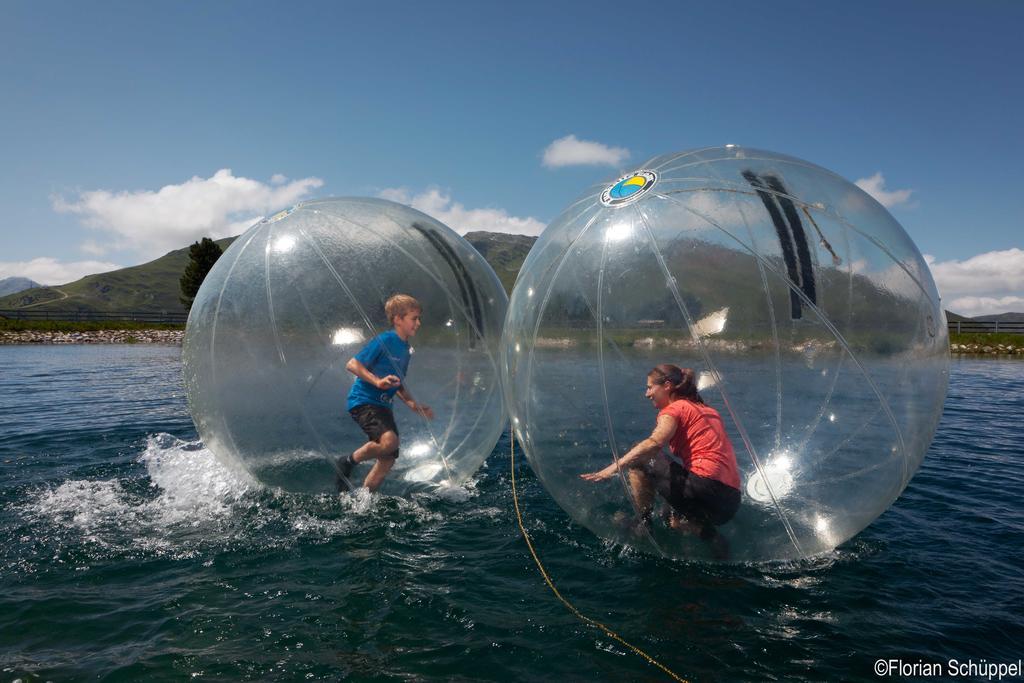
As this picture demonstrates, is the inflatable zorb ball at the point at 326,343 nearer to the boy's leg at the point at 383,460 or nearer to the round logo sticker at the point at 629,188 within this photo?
the boy's leg at the point at 383,460

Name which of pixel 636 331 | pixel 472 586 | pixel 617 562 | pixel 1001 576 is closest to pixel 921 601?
pixel 1001 576

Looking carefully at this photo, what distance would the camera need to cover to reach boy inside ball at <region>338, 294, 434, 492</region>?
19.3 ft

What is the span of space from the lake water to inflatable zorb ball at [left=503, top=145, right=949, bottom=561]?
0.56m

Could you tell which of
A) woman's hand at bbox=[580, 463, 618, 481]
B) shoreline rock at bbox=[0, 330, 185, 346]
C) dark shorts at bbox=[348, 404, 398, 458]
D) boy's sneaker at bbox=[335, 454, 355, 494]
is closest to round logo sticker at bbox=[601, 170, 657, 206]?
woman's hand at bbox=[580, 463, 618, 481]

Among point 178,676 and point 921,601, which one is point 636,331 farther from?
point 178,676

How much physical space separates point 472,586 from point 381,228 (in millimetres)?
3709

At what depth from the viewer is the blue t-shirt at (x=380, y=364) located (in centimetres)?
588

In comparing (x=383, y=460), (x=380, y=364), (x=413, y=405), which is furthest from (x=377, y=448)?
(x=380, y=364)

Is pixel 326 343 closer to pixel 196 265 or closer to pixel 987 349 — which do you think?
pixel 987 349

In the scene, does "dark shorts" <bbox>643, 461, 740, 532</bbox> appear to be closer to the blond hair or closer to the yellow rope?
the yellow rope

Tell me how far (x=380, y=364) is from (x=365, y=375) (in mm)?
182

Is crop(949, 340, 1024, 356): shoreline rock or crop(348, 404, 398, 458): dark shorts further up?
crop(949, 340, 1024, 356): shoreline rock

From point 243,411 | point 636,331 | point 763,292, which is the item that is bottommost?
point 243,411

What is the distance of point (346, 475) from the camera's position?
6238 mm
